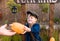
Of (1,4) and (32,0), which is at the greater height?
(32,0)

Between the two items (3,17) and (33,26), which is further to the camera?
(3,17)

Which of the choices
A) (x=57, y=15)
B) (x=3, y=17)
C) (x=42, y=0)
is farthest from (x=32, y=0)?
(x=57, y=15)

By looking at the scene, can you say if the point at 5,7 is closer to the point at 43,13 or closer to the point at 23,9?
the point at 43,13

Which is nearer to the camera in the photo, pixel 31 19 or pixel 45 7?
pixel 31 19

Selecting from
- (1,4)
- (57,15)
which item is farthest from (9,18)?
(57,15)

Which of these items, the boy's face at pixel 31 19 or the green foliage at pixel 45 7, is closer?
the boy's face at pixel 31 19

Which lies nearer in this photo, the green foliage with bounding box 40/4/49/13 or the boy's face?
the boy's face

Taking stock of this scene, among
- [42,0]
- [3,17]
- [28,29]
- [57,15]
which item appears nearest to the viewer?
[28,29]

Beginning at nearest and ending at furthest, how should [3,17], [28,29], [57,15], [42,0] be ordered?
[28,29], [42,0], [3,17], [57,15]

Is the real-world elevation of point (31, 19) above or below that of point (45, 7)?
above

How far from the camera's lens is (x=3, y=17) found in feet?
23.1

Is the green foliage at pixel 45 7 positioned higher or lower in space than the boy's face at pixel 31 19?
lower

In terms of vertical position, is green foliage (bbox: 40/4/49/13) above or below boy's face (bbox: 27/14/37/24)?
below

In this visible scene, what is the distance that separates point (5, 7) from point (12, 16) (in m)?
0.35
